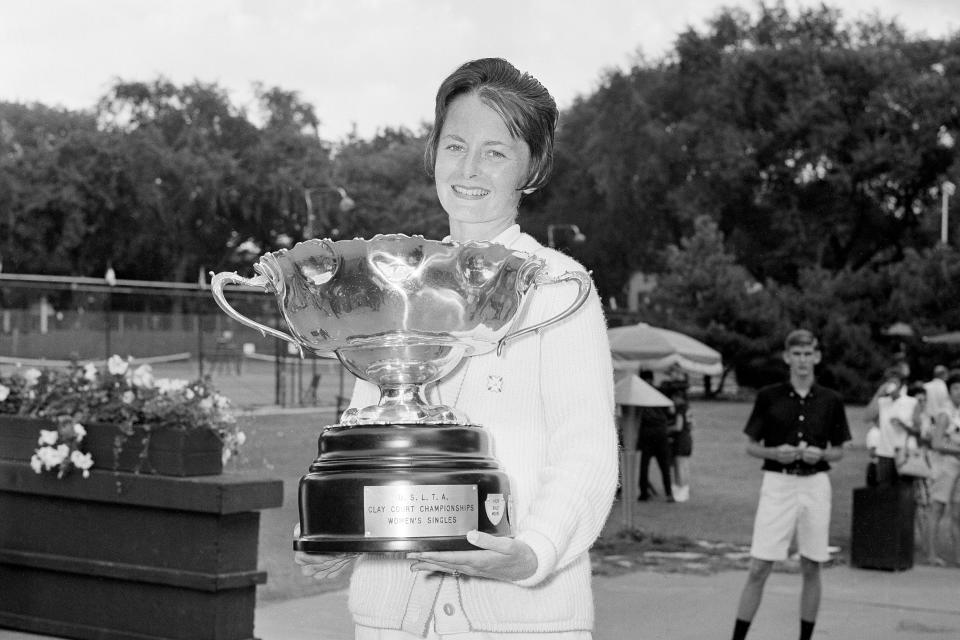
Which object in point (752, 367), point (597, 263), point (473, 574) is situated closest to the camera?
point (473, 574)

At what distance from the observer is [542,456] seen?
7.75 ft

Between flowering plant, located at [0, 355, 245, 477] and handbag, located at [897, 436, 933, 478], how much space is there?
7.85m

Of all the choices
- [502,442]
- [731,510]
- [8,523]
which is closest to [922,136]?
[731,510]

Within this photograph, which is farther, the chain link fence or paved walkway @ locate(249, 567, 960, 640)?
the chain link fence

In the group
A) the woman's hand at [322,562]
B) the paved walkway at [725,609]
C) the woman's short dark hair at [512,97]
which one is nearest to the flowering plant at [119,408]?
the paved walkway at [725,609]

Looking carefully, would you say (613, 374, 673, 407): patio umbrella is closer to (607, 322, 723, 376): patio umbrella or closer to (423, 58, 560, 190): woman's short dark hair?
(607, 322, 723, 376): patio umbrella

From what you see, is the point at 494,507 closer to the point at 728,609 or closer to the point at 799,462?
the point at 799,462

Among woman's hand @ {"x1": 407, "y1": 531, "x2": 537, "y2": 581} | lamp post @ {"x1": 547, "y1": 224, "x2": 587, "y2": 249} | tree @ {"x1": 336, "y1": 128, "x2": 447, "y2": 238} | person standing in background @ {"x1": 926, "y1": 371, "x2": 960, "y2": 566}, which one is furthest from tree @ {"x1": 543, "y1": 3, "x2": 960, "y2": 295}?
woman's hand @ {"x1": 407, "y1": 531, "x2": 537, "y2": 581}

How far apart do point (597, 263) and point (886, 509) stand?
44.1m

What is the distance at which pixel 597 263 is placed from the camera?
5581 centimetres

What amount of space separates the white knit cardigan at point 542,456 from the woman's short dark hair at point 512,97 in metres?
0.22

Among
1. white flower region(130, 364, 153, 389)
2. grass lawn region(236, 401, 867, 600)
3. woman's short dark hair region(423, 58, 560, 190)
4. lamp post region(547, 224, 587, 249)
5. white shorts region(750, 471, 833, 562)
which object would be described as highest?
lamp post region(547, 224, 587, 249)

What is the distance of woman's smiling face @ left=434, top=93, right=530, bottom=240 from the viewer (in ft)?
7.99

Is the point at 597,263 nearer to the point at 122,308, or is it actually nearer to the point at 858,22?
the point at 858,22
